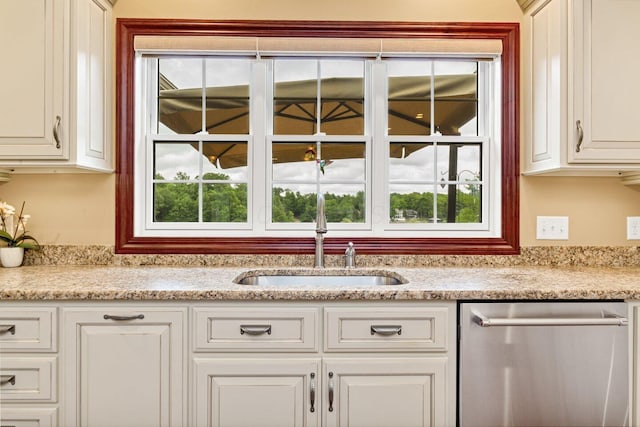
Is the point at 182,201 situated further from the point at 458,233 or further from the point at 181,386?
the point at 458,233

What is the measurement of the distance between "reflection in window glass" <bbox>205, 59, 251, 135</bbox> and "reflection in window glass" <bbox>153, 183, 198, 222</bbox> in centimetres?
36

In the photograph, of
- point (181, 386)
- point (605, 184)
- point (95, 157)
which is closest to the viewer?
point (181, 386)

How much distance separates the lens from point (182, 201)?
2.32 m

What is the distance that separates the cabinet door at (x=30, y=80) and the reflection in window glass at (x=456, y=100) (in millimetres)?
1885

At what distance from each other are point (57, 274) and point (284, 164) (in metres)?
1.22

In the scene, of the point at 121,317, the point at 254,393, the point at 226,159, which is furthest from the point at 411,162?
the point at 121,317

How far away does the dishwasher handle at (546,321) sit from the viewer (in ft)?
5.02

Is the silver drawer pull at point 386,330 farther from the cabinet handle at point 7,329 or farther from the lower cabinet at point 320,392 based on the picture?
the cabinet handle at point 7,329

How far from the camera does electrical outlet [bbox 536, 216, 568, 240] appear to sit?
2.22m

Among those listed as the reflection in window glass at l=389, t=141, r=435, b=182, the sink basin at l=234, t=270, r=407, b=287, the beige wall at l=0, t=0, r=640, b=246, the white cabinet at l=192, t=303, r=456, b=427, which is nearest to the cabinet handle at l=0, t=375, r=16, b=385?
the white cabinet at l=192, t=303, r=456, b=427

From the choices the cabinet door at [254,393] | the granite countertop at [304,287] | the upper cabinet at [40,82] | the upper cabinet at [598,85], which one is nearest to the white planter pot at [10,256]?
the granite countertop at [304,287]

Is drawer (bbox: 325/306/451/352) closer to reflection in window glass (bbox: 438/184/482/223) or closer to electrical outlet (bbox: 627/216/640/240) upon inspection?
reflection in window glass (bbox: 438/184/482/223)

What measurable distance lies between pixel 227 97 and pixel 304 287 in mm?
1274

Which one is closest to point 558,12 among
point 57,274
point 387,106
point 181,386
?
point 387,106
